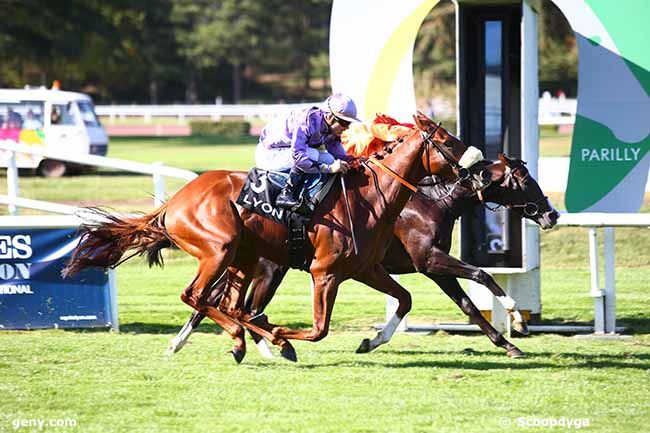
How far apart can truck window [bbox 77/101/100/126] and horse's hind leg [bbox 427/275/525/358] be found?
839 inches

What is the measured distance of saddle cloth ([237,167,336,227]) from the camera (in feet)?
27.5

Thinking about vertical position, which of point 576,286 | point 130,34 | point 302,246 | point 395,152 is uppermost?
point 130,34

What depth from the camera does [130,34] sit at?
180ft

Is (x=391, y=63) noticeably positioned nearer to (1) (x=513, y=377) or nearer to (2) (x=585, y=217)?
(2) (x=585, y=217)

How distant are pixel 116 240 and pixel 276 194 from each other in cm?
143

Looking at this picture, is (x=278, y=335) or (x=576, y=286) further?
(x=576, y=286)

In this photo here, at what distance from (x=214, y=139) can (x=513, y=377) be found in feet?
115

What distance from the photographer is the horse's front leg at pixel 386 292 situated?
9.06 metres

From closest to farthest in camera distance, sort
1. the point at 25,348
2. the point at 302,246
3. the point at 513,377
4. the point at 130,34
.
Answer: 1. the point at 513,377
2. the point at 302,246
3. the point at 25,348
4. the point at 130,34

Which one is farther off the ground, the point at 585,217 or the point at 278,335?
the point at 585,217

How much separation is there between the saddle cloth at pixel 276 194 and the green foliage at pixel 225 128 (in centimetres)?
3662

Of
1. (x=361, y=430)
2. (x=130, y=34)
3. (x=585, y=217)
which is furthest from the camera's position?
(x=130, y=34)

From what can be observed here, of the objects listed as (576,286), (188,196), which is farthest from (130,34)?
(188,196)

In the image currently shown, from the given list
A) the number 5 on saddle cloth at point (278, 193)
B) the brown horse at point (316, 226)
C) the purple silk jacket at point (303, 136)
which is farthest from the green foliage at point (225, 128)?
the number 5 on saddle cloth at point (278, 193)
